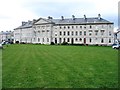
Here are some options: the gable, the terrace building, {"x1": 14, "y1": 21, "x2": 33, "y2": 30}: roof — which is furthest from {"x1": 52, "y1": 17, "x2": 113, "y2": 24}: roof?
{"x1": 14, "y1": 21, "x2": 33, "y2": 30}: roof

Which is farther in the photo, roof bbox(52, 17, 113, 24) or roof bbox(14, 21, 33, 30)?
roof bbox(14, 21, 33, 30)

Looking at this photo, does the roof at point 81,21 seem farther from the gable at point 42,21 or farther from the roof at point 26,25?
the roof at point 26,25

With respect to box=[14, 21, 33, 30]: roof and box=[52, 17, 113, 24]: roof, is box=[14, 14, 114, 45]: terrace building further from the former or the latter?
box=[14, 21, 33, 30]: roof

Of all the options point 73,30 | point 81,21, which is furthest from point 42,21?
point 81,21

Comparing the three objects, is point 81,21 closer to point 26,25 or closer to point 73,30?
point 73,30

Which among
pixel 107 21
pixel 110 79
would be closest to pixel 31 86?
pixel 110 79

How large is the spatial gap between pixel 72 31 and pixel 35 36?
22.3 meters

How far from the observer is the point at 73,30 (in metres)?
112

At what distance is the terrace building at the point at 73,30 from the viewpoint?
106688mm

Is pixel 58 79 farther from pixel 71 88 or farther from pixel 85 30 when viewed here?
pixel 85 30

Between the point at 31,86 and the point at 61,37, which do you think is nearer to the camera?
the point at 31,86

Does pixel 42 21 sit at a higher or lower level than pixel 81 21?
higher

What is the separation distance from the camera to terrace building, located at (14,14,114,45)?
106688mm

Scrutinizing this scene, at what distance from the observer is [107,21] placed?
106 metres
